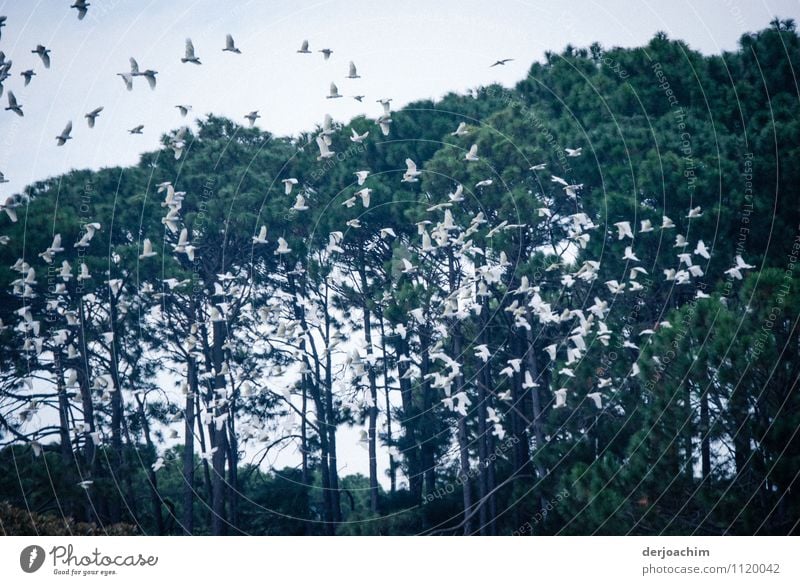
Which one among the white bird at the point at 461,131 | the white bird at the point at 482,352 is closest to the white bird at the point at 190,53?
the white bird at the point at 461,131

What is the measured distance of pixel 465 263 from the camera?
2333 cm

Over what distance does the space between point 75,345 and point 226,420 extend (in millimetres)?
3063

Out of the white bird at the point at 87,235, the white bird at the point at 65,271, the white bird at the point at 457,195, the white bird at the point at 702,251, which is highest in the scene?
the white bird at the point at 457,195

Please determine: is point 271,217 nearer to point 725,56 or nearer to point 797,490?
point 725,56

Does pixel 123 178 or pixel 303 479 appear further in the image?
pixel 123 178

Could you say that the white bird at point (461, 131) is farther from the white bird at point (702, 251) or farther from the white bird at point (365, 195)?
the white bird at point (702, 251)

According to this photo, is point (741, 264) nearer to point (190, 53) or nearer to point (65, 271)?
point (190, 53)

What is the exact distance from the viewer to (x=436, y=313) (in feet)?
74.0

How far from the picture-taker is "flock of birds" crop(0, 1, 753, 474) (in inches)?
761

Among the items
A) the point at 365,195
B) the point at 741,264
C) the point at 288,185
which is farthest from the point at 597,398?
the point at 288,185

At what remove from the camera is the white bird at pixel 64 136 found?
772 inches

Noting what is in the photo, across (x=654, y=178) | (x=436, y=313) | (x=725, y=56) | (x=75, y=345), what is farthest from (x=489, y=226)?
(x=75, y=345)

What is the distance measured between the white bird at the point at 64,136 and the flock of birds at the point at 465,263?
16mm

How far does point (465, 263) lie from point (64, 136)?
7698 mm
